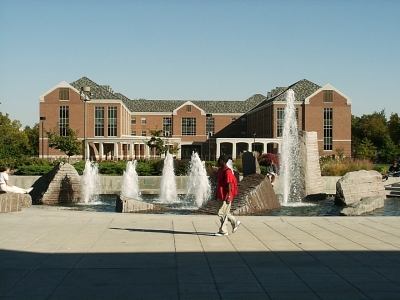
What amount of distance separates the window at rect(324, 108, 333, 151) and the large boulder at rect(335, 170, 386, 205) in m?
58.8

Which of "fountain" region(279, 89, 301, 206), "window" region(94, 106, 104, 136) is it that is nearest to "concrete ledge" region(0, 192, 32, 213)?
"fountain" region(279, 89, 301, 206)

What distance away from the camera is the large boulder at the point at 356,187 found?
18047 millimetres

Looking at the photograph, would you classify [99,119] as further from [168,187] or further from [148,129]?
[168,187]

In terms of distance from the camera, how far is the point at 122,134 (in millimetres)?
80188

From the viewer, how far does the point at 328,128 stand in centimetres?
7712

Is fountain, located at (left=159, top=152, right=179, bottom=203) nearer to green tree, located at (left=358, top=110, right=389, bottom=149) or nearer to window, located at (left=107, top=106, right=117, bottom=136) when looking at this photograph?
window, located at (left=107, top=106, right=117, bottom=136)

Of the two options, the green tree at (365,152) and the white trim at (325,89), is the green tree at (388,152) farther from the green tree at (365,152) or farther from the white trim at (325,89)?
the white trim at (325,89)

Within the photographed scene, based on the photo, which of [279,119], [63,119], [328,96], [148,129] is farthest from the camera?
[63,119]

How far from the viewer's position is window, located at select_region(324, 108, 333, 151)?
7650 cm

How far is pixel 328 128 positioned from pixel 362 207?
64496 mm
